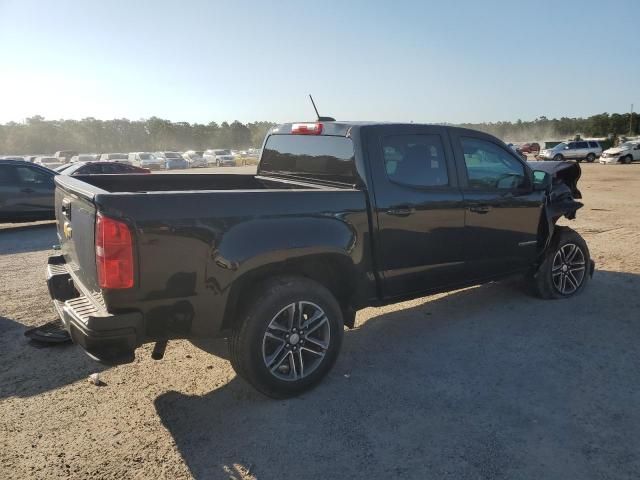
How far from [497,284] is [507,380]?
2.62m

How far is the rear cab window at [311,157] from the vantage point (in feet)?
12.8

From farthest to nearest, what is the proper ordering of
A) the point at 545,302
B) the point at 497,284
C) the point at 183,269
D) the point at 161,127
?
1. the point at 161,127
2. the point at 497,284
3. the point at 545,302
4. the point at 183,269

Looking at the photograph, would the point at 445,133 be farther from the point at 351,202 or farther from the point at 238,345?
the point at 238,345

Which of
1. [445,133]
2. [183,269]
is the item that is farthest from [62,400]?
[445,133]

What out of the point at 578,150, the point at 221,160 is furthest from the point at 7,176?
the point at 221,160

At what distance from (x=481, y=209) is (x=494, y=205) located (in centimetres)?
21

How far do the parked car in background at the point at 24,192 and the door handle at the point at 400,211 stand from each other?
9.47 meters

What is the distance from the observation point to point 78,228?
3195 millimetres

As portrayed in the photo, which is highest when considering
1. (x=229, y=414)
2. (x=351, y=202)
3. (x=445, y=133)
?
(x=445, y=133)

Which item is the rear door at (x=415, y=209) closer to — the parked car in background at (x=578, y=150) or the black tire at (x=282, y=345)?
the black tire at (x=282, y=345)

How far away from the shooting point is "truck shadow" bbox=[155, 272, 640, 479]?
2703 millimetres

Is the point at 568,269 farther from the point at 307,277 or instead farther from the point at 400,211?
the point at 307,277

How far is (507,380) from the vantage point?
11.8ft

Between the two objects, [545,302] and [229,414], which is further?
[545,302]
